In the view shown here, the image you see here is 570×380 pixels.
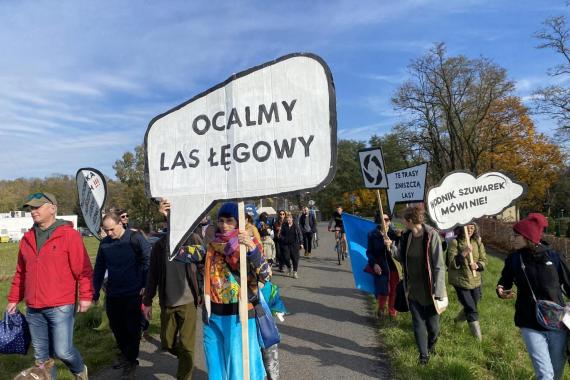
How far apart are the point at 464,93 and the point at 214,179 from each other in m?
40.7

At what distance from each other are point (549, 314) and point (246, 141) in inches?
110

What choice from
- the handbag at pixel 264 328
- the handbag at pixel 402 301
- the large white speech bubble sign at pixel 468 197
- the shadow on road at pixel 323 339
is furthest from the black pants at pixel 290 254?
the handbag at pixel 264 328

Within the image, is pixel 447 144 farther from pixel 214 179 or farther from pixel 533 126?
pixel 214 179

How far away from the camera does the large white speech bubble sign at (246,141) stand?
285 centimetres

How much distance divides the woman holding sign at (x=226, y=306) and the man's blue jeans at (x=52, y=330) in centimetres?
132

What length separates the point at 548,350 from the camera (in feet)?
12.3

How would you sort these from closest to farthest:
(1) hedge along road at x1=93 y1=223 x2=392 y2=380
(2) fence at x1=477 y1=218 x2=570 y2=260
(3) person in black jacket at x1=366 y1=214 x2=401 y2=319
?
1. (1) hedge along road at x1=93 y1=223 x2=392 y2=380
2. (3) person in black jacket at x1=366 y1=214 x2=401 y2=319
3. (2) fence at x1=477 y1=218 x2=570 y2=260

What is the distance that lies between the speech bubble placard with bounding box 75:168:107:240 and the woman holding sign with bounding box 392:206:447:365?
4.44 metres

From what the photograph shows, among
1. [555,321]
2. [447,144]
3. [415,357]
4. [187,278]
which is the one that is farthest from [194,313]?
[447,144]

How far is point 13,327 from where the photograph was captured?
4000 mm

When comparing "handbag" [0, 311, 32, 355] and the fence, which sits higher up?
"handbag" [0, 311, 32, 355]

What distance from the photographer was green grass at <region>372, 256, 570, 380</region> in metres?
4.65

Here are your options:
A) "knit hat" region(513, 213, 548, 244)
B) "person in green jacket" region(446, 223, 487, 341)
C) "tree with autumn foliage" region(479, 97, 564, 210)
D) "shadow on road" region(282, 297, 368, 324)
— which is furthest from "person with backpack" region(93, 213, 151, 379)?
"tree with autumn foliage" region(479, 97, 564, 210)

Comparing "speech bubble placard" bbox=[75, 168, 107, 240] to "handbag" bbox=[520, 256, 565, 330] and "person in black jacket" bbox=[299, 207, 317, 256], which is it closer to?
"handbag" bbox=[520, 256, 565, 330]
